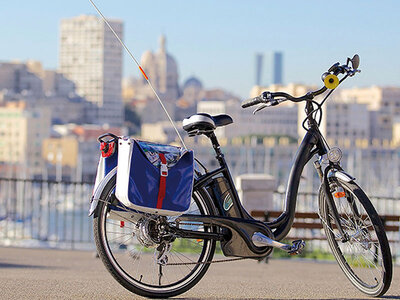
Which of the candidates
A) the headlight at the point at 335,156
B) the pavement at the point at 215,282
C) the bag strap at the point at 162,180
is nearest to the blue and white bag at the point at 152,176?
the bag strap at the point at 162,180

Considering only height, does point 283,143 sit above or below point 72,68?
below

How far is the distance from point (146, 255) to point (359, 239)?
1.02 metres

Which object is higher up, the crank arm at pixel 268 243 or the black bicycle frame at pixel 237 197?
the black bicycle frame at pixel 237 197

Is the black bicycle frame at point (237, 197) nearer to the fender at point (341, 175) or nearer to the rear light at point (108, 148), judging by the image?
the fender at point (341, 175)

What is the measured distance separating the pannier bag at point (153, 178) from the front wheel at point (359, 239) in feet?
2.58

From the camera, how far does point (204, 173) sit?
505 centimetres

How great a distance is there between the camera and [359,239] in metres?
5.12

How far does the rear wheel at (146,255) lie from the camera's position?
4773 mm

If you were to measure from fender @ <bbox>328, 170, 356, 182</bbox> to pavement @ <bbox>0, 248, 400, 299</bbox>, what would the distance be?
1.97 feet

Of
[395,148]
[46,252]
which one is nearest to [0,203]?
[395,148]

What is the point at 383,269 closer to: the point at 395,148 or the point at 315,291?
the point at 315,291

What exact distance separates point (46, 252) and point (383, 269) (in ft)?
18.4

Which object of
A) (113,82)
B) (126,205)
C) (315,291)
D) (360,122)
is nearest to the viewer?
(126,205)

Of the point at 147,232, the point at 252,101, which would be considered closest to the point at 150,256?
the point at 147,232
